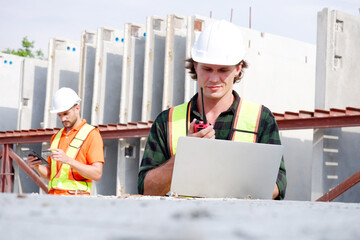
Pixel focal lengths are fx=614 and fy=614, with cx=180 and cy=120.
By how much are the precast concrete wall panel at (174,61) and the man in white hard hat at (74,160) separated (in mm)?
6307

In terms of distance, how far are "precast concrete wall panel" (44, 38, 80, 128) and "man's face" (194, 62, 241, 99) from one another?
41.2 ft

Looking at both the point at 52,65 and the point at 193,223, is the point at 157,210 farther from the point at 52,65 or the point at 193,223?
the point at 52,65

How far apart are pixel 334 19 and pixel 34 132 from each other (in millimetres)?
7174

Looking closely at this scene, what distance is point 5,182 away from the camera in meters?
14.9

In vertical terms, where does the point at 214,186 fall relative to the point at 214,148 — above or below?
below

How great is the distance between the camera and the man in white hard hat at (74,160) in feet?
19.8

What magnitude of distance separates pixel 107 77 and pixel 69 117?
26.5 feet

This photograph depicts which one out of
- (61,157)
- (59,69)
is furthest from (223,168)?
(59,69)

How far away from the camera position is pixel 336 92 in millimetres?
11938

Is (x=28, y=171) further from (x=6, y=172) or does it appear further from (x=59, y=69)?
(x=59, y=69)

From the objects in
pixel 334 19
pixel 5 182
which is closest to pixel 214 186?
pixel 334 19

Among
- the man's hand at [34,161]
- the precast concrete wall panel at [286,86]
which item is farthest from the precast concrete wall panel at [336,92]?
the man's hand at [34,161]

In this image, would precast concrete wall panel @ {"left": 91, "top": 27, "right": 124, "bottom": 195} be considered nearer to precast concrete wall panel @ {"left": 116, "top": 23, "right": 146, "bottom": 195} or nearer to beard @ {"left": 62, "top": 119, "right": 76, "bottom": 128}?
precast concrete wall panel @ {"left": 116, "top": 23, "right": 146, "bottom": 195}

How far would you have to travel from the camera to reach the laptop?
3.33 metres
